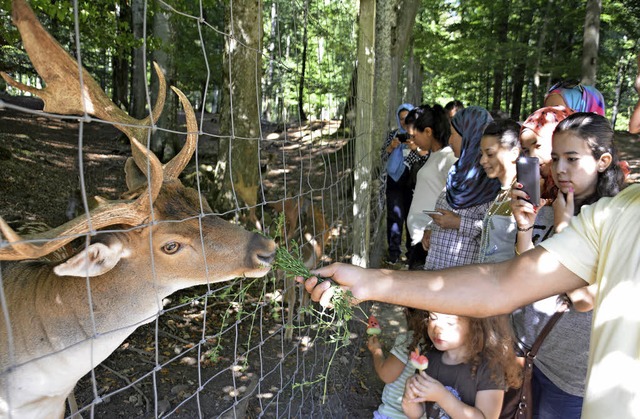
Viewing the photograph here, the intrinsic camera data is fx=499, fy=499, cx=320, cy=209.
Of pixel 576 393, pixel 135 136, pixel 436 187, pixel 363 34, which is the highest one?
pixel 363 34

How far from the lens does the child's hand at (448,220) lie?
148 inches

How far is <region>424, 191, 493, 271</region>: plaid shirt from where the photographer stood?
11.9 ft

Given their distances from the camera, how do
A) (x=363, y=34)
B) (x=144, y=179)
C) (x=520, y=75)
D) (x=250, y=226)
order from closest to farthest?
(x=144, y=179) → (x=363, y=34) → (x=250, y=226) → (x=520, y=75)

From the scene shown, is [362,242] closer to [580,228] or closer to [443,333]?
[443,333]

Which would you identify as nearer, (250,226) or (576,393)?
(576,393)

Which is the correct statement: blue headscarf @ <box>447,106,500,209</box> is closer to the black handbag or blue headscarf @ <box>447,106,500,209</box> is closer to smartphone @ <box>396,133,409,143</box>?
the black handbag

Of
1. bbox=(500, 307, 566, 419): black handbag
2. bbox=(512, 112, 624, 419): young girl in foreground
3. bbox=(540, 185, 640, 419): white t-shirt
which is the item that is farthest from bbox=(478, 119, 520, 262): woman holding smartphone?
bbox=(540, 185, 640, 419): white t-shirt

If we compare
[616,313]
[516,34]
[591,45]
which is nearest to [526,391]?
[616,313]

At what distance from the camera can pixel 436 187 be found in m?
4.84

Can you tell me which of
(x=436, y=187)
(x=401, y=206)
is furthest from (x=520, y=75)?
(x=436, y=187)

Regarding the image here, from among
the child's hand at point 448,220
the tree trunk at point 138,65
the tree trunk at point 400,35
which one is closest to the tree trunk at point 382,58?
the child's hand at point 448,220

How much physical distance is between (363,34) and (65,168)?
9.02m

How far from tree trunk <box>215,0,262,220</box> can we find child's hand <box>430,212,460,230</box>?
77.5 inches

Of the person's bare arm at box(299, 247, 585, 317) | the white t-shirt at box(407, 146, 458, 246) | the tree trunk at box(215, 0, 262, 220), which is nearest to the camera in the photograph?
the person's bare arm at box(299, 247, 585, 317)
